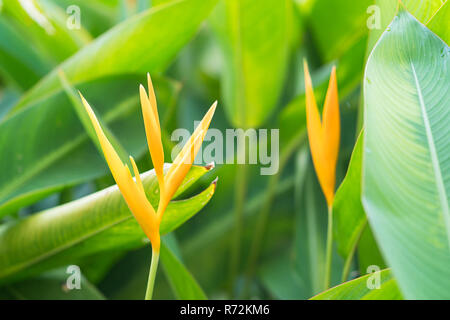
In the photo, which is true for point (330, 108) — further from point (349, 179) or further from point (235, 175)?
point (235, 175)

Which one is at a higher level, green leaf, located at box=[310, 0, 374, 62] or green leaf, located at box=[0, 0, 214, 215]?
green leaf, located at box=[310, 0, 374, 62]

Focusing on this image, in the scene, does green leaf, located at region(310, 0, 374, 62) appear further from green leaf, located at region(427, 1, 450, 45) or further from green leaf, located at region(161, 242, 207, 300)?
green leaf, located at region(161, 242, 207, 300)

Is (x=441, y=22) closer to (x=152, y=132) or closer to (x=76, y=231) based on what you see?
(x=152, y=132)

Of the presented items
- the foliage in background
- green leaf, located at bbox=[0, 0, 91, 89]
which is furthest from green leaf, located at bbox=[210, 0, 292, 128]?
green leaf, located at bbox=[0, 0, 91, 89]

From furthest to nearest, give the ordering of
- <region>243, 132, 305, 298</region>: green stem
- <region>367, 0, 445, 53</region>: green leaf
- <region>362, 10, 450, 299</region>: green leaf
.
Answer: <region>243, 132, 305, 298</region>: green stem, <region>367, 0, 445, 53</region>: green leaf, <region>362, 10, 450, 299</region>: green leaf

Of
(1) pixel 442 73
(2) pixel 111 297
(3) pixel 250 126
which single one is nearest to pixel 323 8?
(3) pixel 250 126

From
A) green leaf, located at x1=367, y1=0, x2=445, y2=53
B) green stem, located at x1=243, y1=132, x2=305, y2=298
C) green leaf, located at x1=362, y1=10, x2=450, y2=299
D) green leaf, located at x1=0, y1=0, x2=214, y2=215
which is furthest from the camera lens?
green stem, located at x1=243, y1=132, x2=305, y2=298

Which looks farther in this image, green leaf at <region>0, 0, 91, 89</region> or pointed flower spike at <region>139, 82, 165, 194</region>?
green leaf at <region>0, 0, 91, 89</region>
